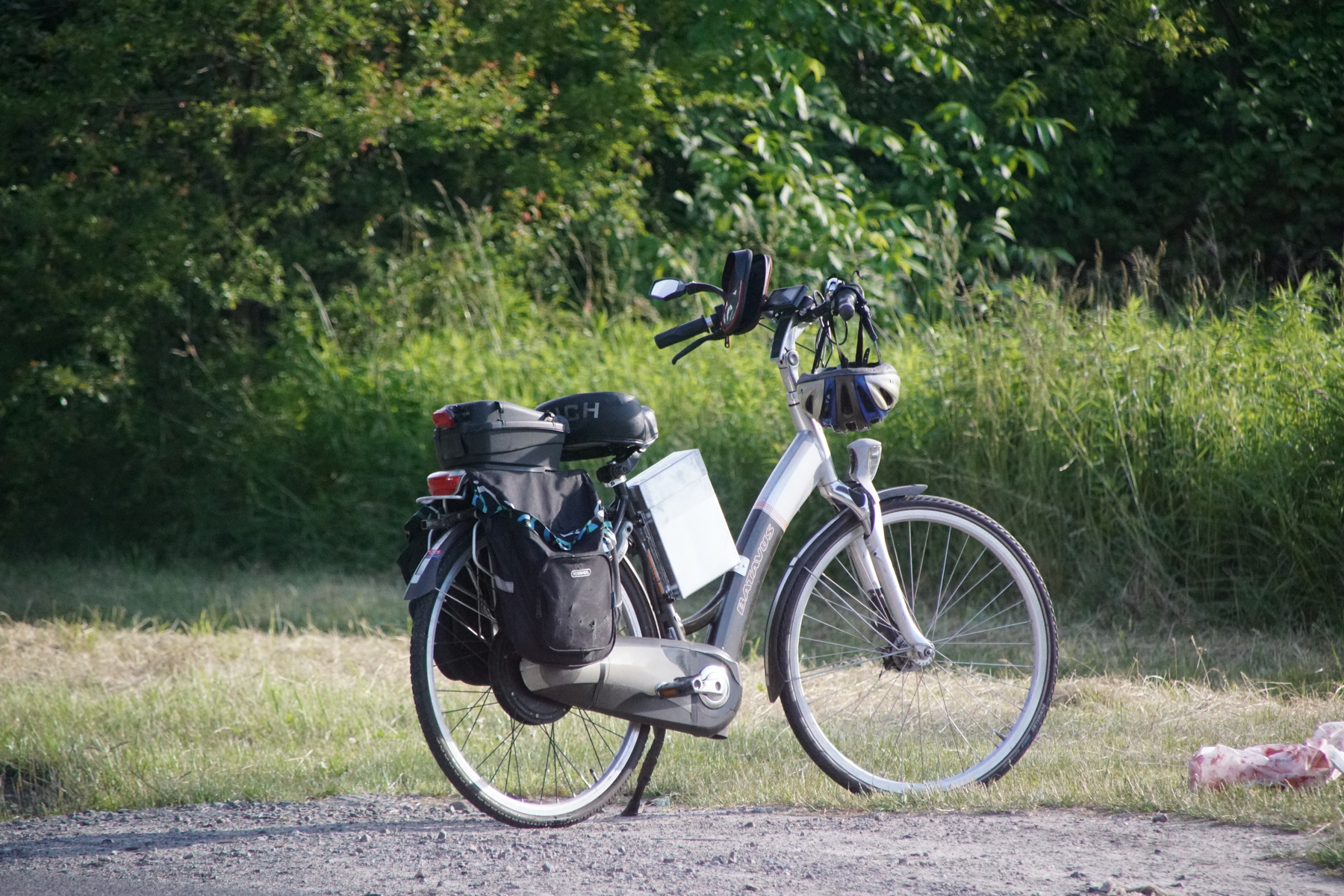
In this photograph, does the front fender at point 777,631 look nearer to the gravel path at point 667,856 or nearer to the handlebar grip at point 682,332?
the gravel path at point 667,856

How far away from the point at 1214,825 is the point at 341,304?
286 inches

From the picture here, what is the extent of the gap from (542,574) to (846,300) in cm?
117

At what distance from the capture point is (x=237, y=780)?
4.23 m

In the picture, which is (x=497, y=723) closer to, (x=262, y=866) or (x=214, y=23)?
(x=262, y=866)

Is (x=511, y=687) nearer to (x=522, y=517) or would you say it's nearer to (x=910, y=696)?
(x=522, y=517)

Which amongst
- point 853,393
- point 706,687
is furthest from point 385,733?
point 853,393

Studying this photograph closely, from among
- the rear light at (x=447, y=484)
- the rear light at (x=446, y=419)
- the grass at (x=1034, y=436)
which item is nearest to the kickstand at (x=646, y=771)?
the rear light at (x=447, y=484)

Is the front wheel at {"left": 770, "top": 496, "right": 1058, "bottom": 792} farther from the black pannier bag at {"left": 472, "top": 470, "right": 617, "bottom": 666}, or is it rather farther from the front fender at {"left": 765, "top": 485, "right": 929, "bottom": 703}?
the black pannier bag at {"left": 472, "top": 470, "right": 617, "bottom": 666}

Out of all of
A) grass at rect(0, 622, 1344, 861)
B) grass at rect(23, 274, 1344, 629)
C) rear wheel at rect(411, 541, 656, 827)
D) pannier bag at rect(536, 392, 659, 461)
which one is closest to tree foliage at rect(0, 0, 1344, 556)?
grass at rect(23, 274, 1344, 629)

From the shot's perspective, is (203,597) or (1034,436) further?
(203,597)

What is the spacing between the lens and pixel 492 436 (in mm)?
3342

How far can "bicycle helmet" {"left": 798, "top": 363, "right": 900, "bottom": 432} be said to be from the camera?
3695mm

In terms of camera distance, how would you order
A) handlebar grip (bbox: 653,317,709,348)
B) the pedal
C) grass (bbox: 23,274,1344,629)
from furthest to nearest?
grass (bbox: 23,274,1344,629), handlebar grip (bbox: 653,317,709,348), the pedal

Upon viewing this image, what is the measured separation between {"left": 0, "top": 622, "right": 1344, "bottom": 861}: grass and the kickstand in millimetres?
228
